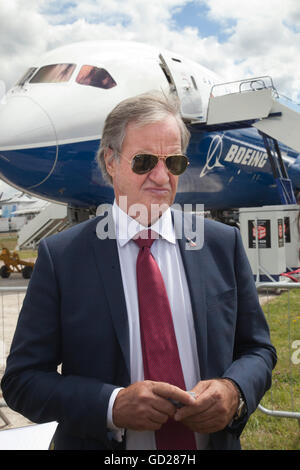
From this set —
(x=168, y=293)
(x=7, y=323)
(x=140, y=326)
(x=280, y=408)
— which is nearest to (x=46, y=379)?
(x=140, y=326)

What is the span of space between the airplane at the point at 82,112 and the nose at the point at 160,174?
5808 millimetres

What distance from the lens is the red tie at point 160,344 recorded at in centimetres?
152

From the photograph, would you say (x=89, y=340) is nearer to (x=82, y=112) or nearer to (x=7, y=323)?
(x=7, y=323)

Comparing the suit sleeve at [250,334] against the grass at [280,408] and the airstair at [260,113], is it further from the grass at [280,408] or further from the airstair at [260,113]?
the airstair at [260,113]

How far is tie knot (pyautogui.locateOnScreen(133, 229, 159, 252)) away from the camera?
1.68m

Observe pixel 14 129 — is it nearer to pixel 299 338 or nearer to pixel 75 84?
pixel 75 84

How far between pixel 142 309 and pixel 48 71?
7.51 m

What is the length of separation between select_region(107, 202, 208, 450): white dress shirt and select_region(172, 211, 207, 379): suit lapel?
4 centimetres

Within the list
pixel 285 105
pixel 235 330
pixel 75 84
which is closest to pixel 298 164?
pixel 285 105

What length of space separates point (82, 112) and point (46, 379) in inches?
256

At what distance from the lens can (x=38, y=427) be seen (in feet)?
4.17

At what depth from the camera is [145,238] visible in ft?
5.54

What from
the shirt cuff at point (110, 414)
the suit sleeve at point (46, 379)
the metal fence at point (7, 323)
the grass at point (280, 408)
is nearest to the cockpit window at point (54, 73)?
the metal fence at point (7, 323)

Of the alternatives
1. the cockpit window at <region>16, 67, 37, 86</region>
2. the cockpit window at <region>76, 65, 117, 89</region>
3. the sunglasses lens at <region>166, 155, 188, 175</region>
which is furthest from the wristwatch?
the cockpit window at <region>16, 67, 37, 86</region>
